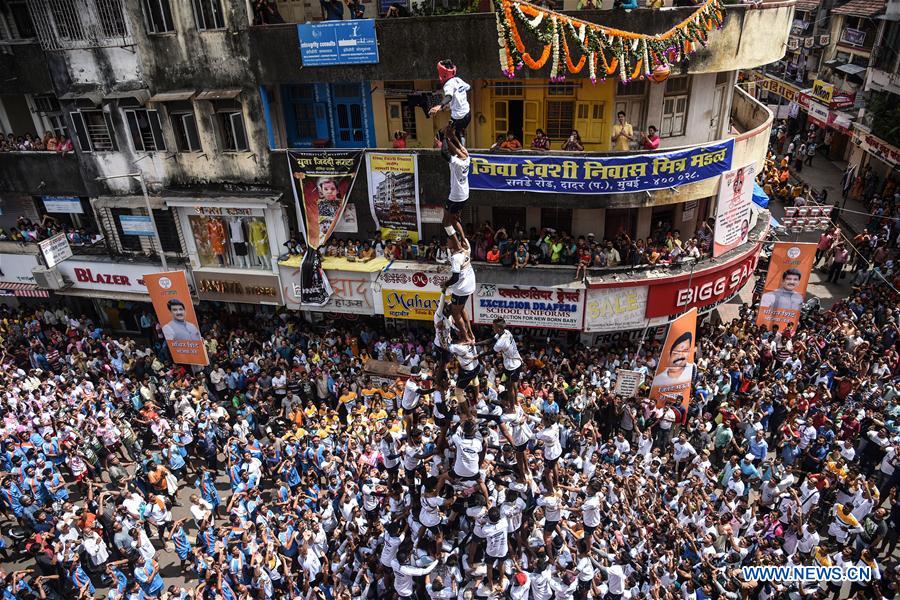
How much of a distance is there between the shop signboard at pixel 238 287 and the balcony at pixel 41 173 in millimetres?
5734

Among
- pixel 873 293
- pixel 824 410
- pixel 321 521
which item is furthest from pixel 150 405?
pixel 873 293

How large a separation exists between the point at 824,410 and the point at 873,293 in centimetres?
838

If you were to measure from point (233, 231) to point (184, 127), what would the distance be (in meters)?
3.74

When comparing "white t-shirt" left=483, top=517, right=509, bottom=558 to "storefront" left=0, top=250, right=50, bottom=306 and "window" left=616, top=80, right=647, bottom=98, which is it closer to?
"window" left=616, top=80, right=647, bottom=98

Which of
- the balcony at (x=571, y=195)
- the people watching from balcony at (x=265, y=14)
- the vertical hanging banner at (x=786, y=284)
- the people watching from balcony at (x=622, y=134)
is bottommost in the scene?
the vertical hanging banner at (x=786, y=284)

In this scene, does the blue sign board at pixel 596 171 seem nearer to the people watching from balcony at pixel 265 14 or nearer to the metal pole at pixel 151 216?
the people watching from balcony at pixel 265 14

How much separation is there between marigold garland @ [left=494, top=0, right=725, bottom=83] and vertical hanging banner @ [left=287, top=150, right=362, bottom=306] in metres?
6.22

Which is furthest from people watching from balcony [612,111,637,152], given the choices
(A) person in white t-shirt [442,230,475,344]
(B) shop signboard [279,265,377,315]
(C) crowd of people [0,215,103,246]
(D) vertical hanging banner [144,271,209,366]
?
(C) crowd of people [0,215,103,246]

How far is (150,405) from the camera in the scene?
1875cm

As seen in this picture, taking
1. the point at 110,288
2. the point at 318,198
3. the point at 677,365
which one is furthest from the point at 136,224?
the point at 677,365

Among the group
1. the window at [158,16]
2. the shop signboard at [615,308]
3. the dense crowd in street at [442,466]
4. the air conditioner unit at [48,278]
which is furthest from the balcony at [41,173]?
the shop signboard at [615,308]

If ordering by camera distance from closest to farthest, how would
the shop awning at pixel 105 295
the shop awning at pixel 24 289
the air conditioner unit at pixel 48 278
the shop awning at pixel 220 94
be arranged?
the shop awning at pixel 220 94 < the air conditioner unit at pixel 48 278 < the shop awning at pixel 105 295 < the shop awning at pixel 24 289

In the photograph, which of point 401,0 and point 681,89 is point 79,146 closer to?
point 401,0

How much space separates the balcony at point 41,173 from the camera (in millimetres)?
22672
